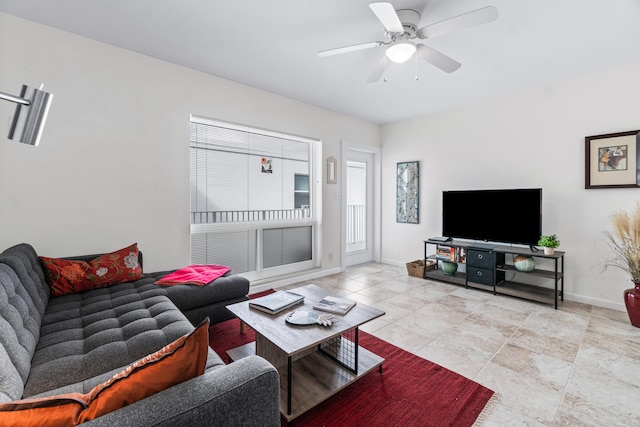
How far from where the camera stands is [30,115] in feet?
3.61

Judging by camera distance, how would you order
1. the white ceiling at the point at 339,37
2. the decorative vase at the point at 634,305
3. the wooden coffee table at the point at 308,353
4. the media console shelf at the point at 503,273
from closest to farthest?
the wooden coffee table at the point at 308,353, the white ceiling at the point at 339,37, the decorative vase at the point at 634,305, the media console shelf at the point at 503,273

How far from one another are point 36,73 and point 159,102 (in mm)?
885

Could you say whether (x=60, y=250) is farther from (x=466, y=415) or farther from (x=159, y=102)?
(x=466, y=415)

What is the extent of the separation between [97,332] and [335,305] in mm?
1390

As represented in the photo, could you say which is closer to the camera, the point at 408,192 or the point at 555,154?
the point at 555,154

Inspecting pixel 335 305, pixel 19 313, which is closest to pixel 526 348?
pixel 335 305

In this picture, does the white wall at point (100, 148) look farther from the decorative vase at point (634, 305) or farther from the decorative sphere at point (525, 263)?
the decorative vase at point (634, 305)

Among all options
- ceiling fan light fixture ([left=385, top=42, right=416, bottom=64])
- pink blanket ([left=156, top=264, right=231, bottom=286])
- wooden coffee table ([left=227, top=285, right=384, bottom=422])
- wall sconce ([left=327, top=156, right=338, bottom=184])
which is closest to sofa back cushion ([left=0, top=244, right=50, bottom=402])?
pink blanket ([left=156, top=264, right=231, bottom=286])

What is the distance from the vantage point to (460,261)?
399cm

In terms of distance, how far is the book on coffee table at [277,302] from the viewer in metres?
1.88

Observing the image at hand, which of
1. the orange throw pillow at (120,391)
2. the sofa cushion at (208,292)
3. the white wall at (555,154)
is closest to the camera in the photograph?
the orange throw pillow at (120,391)

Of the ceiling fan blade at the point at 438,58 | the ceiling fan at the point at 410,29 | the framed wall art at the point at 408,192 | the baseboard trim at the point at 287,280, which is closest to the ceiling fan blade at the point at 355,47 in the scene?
the ceiling fan at the point at 410,29

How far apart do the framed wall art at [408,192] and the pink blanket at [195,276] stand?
325 centimetres

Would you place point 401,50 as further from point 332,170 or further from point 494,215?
point 494,215
